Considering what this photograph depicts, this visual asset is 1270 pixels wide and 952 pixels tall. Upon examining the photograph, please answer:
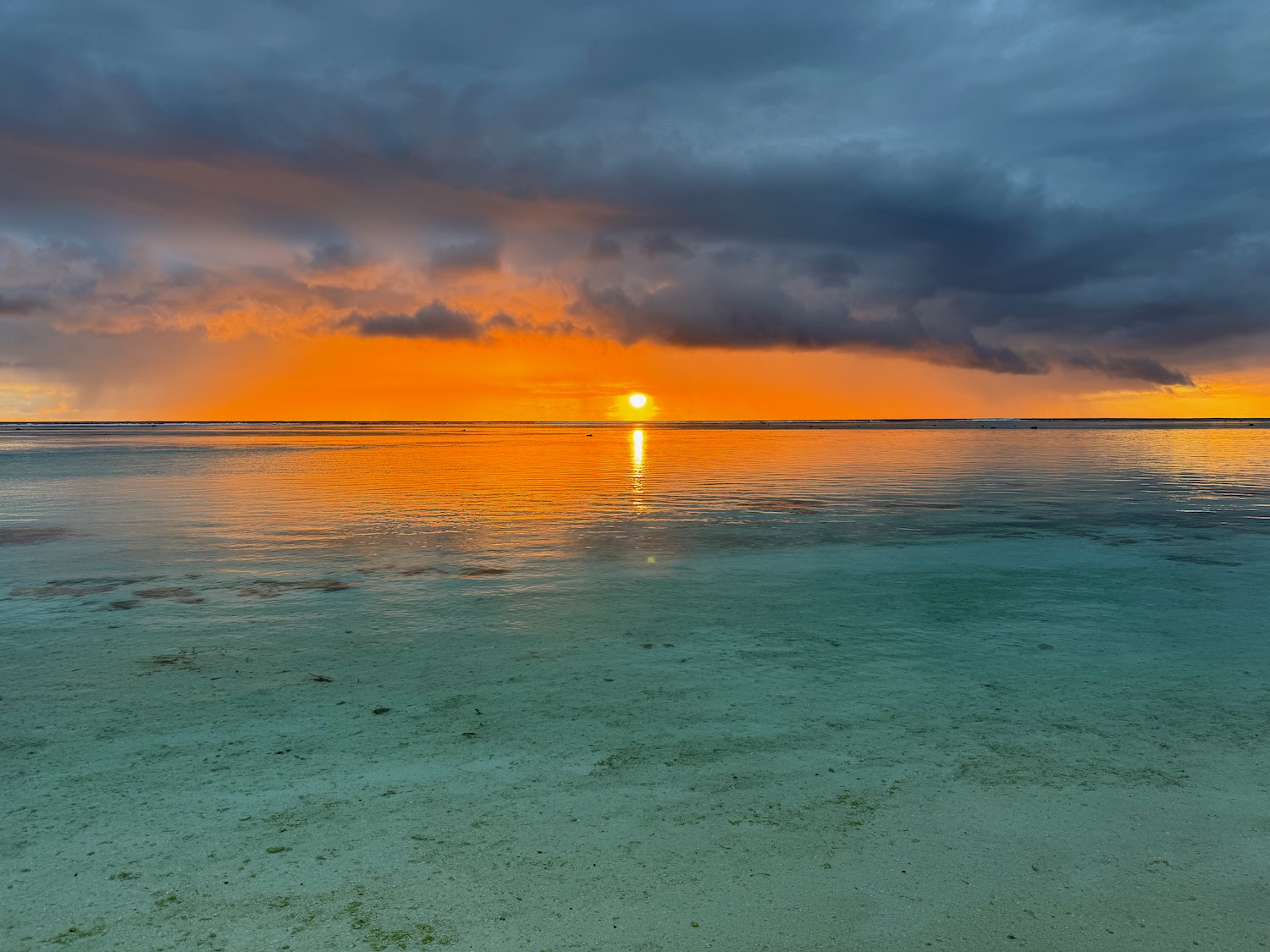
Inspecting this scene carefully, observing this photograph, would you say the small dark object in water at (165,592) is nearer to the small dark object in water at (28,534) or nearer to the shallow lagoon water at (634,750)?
the shallow lagoon water at (634,750)

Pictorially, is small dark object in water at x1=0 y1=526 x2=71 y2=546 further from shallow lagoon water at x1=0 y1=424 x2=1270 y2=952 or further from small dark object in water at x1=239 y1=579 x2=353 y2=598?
small dark object in water at x1=239 y1=579 x2=353 y2=598

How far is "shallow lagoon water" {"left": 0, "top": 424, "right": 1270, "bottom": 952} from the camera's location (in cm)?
422

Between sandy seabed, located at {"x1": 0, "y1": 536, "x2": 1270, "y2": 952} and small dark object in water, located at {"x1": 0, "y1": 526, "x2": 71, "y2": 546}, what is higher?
small dark object in water, located at {"x1": 0, "y1": 526, "x2": 71, "y2": 546}

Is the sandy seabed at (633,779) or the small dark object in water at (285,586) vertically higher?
the small dark object in water at (285,586)

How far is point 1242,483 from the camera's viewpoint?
3091cm

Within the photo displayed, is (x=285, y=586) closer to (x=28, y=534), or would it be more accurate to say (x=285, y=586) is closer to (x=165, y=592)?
(x=165, y=592)

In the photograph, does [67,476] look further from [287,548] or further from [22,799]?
[22,799]

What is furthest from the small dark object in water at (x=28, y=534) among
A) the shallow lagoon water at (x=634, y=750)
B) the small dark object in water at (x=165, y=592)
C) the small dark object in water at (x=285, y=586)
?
the small dark object in water at (x=285, y=586)

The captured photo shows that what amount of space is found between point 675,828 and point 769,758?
127cm

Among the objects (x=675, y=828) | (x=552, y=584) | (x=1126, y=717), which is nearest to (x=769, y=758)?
(x=675, y=828)

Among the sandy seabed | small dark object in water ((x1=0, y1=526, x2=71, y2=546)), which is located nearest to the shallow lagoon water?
the sandy seabed

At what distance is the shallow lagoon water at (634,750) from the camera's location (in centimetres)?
422

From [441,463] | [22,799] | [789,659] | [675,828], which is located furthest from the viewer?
[441,463]

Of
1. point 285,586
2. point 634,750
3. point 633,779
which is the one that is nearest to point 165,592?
point 285,586
